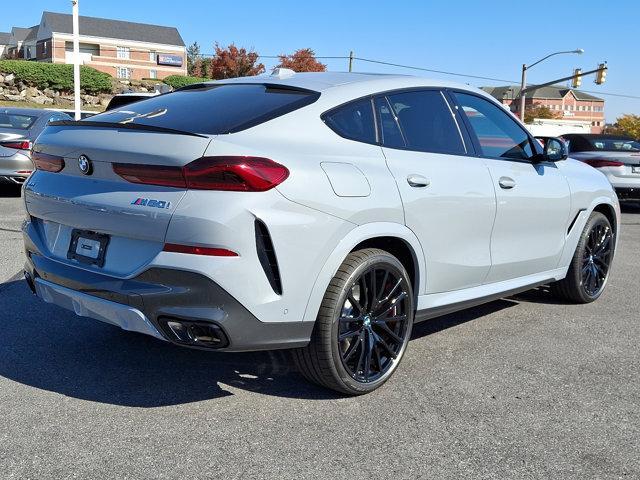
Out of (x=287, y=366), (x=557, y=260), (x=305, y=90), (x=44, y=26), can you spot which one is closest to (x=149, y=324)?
(x=287, y=366)

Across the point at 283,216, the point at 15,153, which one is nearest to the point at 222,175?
the point at 283,216

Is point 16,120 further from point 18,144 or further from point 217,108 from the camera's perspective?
point 217,108

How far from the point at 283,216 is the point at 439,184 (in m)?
1.21

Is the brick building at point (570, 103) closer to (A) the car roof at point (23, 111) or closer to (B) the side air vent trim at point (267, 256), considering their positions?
(A) the car roof at point (23, 111)

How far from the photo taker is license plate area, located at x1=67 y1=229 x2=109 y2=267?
3264mm

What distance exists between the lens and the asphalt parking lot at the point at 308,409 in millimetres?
2896

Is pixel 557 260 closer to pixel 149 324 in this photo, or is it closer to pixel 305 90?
pixel 305 90

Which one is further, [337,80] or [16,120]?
[16,120]

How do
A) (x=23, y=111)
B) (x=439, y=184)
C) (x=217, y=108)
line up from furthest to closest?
(x=23, y=111), (x=439, y=184), (x=217, y=108)

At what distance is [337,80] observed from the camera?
3922mm

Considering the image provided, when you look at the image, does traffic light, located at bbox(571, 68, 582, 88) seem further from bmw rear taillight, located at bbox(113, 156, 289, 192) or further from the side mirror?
bmw rear taillight, located at bbox(113, 156, 289, 192)

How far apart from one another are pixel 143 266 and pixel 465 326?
2753 mm

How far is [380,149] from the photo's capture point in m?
3.67

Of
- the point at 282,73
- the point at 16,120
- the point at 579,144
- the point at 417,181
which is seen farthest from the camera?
the point at 579,144
